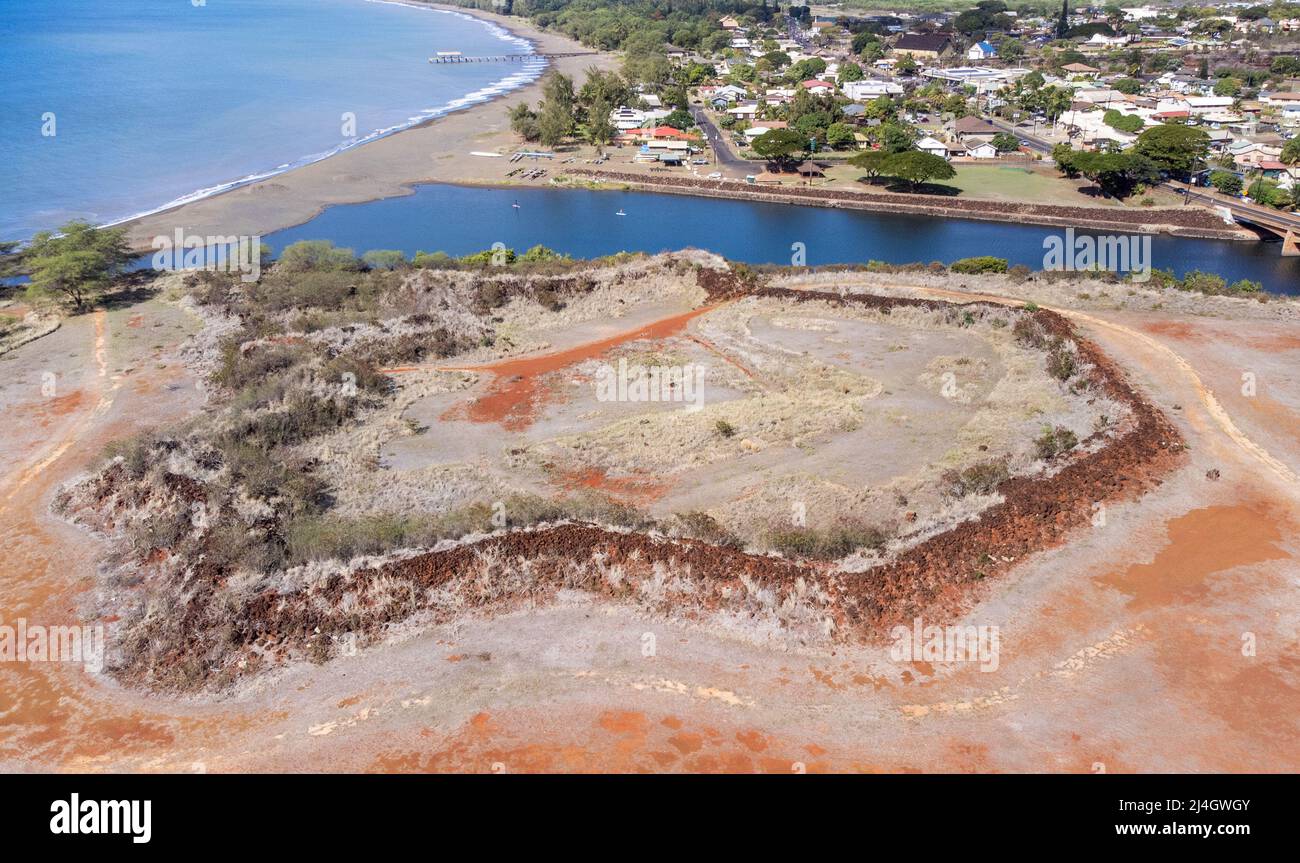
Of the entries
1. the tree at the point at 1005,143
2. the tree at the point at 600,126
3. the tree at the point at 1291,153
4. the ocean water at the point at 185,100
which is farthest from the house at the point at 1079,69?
the ocean water at the point at 185,100

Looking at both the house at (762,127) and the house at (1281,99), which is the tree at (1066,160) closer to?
the house at (762,127)

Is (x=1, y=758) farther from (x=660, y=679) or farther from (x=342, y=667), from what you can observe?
(x=660, y=679)

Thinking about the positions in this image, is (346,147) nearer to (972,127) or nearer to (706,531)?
(972,127)

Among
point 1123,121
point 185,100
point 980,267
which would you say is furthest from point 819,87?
point 185,100
